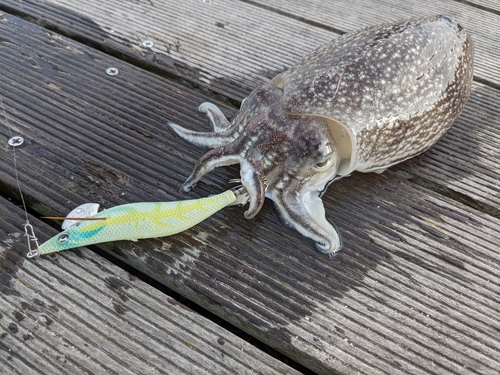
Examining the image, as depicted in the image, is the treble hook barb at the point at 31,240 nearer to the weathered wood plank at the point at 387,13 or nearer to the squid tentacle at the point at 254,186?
the squid tentacle at the point at 254,186

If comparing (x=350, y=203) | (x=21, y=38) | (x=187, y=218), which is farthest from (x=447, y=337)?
(x=21, y=38)

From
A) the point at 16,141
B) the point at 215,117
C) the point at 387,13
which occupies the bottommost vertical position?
the point at 16,141

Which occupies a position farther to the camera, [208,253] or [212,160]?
[212,160]

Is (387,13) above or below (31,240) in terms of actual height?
above

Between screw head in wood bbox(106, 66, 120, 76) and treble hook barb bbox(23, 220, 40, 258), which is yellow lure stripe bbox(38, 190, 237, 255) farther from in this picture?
screw head in wood bbox(106, 66, 120, 76)

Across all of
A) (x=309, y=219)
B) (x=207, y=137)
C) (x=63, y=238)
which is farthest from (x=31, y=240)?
(x=309, y=219)

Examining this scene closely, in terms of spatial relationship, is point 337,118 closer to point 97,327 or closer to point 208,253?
point 208,253

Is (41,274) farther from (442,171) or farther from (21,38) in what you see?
(442,171)
